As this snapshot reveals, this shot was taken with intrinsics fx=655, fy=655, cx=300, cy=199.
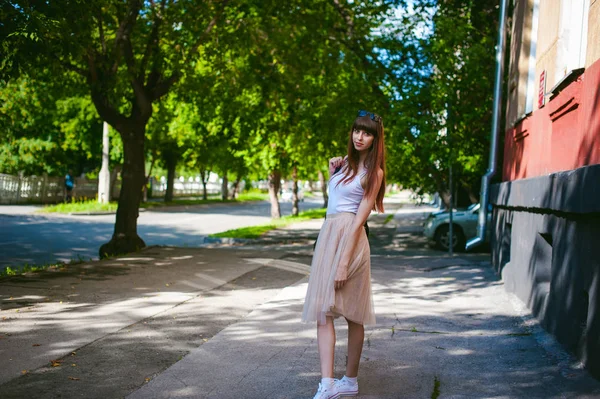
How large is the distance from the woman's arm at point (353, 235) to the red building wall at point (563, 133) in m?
2.19

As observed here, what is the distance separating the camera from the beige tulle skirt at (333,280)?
4246mm

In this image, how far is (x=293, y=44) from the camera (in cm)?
1633

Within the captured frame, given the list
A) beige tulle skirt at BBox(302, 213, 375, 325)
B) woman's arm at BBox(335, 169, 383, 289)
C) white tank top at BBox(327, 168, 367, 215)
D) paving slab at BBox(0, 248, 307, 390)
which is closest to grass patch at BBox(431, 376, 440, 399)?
beige tulle skirt at BBox(302, 213, 375, 325)

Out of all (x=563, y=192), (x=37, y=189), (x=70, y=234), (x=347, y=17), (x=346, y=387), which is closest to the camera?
(x=346, y=387)

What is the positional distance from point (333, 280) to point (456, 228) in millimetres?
13711

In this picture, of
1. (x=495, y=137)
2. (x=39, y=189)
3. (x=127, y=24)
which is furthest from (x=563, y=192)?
(x=39, y=189)

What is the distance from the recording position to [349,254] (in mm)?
4195

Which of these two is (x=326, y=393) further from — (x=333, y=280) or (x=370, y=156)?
(x=370, y=156)

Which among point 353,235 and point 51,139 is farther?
point 51,139

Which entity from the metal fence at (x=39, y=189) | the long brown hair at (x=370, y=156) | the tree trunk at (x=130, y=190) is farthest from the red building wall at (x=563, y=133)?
the metal fence at (x=39, y=189)

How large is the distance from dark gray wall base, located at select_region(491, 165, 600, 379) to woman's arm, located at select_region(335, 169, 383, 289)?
5.53ft

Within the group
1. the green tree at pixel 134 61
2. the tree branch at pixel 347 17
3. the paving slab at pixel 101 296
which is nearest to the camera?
the paving slab at pixel 101 296

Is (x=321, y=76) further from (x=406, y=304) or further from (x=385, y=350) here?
(x=385, y=350)

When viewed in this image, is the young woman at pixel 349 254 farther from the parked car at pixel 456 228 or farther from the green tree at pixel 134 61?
the parked car at pixel 456 228
